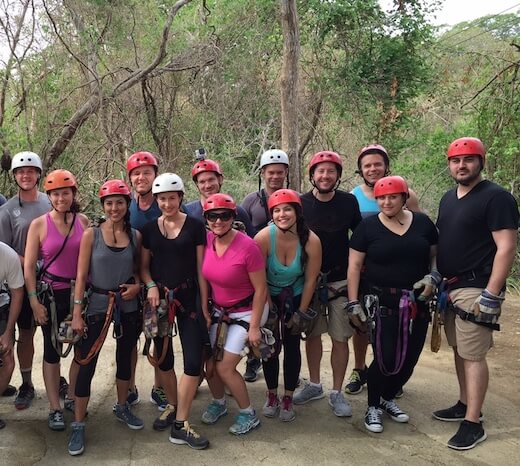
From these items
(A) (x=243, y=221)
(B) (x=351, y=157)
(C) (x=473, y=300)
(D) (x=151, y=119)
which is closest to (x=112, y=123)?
(D) (x=151, y=119)

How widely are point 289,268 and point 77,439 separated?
7.08 feet

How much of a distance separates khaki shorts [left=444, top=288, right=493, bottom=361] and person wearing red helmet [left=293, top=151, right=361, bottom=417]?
0.94m

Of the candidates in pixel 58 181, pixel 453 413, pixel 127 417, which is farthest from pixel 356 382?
pixel 58 181

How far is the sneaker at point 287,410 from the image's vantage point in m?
4.41

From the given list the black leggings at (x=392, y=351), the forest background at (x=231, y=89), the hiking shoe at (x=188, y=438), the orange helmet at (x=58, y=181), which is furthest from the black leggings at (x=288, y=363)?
the forest background at (x=231, y=89)

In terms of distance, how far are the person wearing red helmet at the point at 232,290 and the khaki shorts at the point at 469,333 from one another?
5.16ft

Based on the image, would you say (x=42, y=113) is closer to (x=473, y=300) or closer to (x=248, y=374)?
(x=248, y=374)

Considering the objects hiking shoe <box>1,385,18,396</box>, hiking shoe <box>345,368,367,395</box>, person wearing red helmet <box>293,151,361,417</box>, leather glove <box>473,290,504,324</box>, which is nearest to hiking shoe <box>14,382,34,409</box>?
hiking shoe <box>1,385,18,396</box>

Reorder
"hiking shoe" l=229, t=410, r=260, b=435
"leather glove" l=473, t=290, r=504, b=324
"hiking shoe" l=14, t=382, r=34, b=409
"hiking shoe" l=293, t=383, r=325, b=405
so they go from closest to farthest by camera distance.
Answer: "leather glove" l=473, t=290, r=504, b=324 < "hiking shoe" l=229, t=410, r=260, b=435 < "hiking shoe" l=14, t=382, r=34, b=409 < "hiking shoe" l=293, t=383, r=325, b=405

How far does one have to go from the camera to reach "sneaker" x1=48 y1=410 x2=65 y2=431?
164 inches

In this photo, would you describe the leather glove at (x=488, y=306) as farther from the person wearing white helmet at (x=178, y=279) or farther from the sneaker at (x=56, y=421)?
the sneaker at (x=56, y=421)

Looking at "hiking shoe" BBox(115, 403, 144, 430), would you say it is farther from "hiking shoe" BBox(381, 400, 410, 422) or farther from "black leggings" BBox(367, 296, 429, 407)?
"hiking shoe" BBox(381, 400, 410, 422)

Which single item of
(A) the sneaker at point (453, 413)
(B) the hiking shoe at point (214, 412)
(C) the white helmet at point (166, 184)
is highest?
(C) the white helmet at point (166, 184)

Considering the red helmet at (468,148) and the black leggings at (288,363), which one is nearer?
the red helmet at (468,148)
